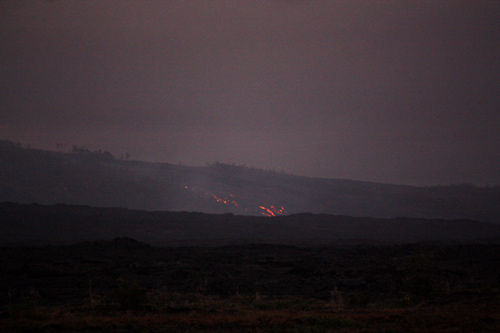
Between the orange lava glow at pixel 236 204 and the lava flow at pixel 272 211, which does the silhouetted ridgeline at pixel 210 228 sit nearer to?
the lava flow at pixel 272 211

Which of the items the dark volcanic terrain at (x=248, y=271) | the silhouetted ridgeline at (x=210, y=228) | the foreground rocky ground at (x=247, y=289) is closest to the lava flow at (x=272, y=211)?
the silhouetted ridgeline at (x=210, y=228)

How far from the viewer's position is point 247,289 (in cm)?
2938

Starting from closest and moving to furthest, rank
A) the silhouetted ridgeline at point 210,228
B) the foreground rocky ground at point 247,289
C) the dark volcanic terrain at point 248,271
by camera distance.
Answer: the foreground rocky ground at point 247,289, the dark volcanic terrain at point 248,271, the silhouetted ridgeline at point 210,228

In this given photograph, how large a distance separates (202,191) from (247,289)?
374 feet

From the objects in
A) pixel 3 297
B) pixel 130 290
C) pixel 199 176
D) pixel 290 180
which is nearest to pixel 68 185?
pixel 199 176

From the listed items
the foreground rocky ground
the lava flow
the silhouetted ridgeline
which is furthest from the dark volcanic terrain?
the lava flow

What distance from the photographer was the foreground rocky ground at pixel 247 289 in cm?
1514

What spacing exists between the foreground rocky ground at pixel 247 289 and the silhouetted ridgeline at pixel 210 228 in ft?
86.4

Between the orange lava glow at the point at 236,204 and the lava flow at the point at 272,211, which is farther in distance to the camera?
the orange lava glow at the point at 236,204

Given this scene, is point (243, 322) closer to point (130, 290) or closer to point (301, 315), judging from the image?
point (301, 315)

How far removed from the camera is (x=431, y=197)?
154 metres

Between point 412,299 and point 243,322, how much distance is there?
10.4 meters

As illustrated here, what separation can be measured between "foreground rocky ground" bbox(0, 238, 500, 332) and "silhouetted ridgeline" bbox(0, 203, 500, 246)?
86.4ft

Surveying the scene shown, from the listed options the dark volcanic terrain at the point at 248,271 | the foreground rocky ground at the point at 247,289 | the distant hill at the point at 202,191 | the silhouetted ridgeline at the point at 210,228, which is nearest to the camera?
the foreground rocky ground at the point at 247,289
